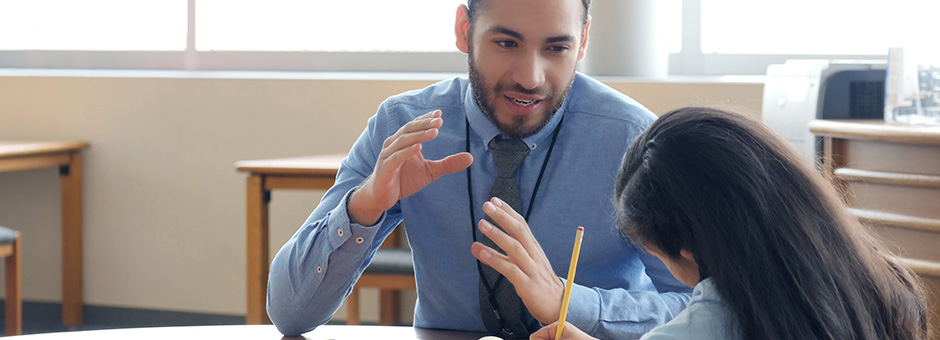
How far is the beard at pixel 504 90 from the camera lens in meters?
1.45

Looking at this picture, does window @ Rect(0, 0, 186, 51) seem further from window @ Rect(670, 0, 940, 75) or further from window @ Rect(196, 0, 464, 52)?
window @ Rect(670, 0, 940, 75)

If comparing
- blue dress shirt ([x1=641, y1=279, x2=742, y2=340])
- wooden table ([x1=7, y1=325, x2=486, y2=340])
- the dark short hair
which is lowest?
wooden table ([x1=7, y1=325, x2=486, y2=340])

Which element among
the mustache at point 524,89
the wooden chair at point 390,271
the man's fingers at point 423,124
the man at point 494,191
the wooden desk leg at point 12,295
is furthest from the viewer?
the wooden desk leg at point 12,295

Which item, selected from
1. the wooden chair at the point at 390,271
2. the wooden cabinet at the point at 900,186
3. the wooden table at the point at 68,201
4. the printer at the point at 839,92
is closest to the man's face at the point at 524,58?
the wooden cabinet at the point at 900,186

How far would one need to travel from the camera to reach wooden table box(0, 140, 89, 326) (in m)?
3.47

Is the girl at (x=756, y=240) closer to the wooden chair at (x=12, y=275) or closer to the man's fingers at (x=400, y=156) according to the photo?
the man's fingers at (x=400, y=156)

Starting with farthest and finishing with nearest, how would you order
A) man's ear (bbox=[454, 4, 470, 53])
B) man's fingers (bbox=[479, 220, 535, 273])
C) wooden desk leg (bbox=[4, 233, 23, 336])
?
wooden desk leg (bbox=[4, 233, 23, 336]) → man's ear (bbox=[454, 4, 470, 53]) → man's fingers (bbox=[479, 220, 535, 273])

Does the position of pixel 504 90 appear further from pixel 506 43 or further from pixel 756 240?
pixel 756 240

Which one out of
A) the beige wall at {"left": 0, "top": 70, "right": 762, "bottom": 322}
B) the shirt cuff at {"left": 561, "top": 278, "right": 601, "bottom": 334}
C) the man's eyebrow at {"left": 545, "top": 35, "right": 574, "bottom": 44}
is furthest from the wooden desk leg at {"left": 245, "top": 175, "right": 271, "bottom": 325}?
the shirt cuff at {"left": 561, "top": 278, "right": 601, "bottom": 334}

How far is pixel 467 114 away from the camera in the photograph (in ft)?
5.06

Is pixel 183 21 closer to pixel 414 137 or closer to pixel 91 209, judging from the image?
pixel 91 209

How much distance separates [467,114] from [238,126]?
2263mm

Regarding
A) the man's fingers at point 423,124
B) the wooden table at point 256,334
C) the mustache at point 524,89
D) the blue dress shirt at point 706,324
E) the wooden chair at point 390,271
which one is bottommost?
the wooden chair at point 390,271

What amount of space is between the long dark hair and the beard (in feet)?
1.77
